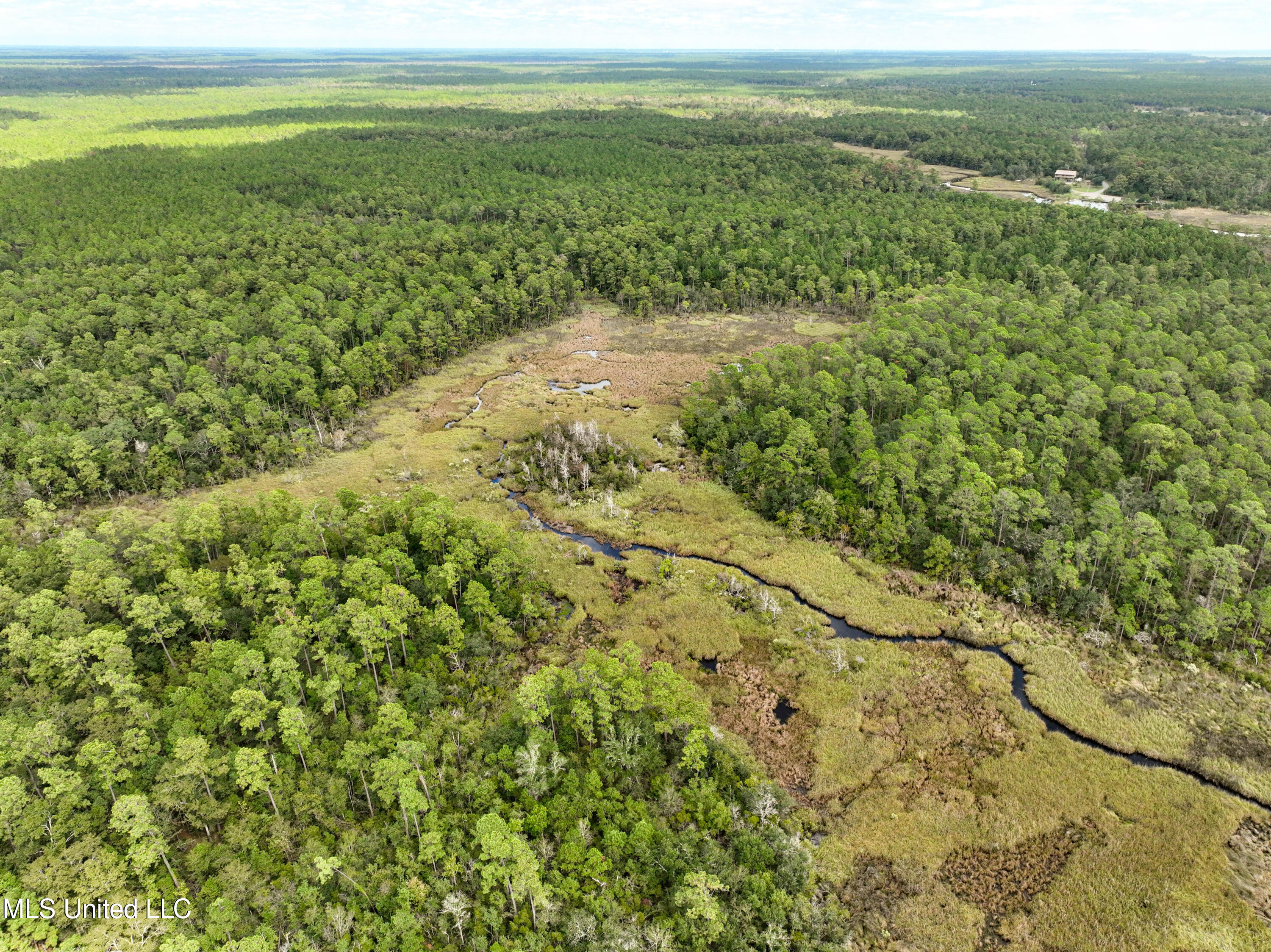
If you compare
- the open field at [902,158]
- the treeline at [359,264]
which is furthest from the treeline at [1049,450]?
the open field at [902,158]

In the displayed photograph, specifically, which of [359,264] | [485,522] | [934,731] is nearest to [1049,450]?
[934,731]

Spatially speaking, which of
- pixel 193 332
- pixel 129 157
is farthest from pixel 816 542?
pixel 129 157

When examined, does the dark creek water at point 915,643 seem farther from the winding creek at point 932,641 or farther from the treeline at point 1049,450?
the treeline at point 1049,450

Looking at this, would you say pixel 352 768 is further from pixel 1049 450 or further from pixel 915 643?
pixel 1049 450

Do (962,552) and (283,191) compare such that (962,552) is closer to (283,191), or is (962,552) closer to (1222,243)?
(1222,243)

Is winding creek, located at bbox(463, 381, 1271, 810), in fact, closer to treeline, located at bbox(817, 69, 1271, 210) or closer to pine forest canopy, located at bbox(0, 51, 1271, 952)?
pine forest canopy, located at bbox(0, 51, 1271, 952)
